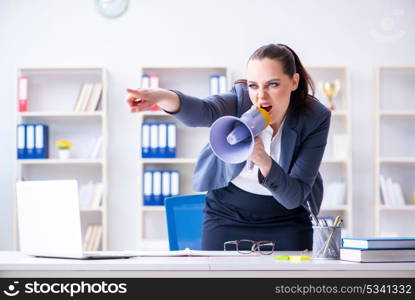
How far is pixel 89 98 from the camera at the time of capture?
5469 mm

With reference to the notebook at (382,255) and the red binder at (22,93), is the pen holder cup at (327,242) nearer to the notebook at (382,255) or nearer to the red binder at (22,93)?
the notebook at (382,255)

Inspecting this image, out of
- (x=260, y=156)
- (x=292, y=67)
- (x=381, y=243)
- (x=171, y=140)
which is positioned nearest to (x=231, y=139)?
(x=260, y=156)

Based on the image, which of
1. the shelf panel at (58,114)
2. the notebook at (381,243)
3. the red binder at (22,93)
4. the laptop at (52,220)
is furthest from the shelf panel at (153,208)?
the notebook at (381,243)

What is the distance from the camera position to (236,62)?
5.60 meters

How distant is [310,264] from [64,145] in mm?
4115

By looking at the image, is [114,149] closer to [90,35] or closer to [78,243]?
[90,35]

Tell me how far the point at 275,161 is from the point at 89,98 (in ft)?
11.4

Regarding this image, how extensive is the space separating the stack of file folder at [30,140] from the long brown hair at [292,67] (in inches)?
126

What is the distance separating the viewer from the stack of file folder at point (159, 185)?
5.31 metres

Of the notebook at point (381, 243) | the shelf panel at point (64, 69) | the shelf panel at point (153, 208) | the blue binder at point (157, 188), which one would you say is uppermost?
the shelf panel at point (64, 69)

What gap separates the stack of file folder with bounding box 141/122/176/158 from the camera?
17.4 feet

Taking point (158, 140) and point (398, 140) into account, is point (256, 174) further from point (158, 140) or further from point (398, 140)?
point (398, 140)

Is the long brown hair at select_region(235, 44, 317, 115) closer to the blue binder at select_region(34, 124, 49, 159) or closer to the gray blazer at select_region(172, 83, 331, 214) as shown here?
the gray blazer at select_region(172, 83, 331, 214)

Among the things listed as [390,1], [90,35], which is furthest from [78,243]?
[390,1]
